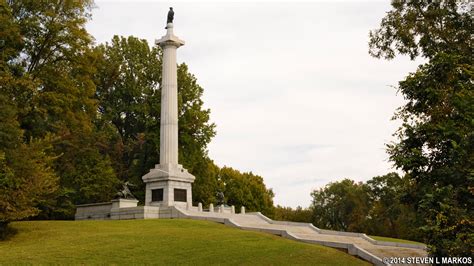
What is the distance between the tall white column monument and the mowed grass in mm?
12851

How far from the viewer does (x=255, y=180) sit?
7550 centimetres

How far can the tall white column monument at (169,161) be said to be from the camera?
42.8 metres

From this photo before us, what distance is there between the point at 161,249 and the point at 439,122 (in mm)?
11623

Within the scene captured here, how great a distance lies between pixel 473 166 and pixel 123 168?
136 feet

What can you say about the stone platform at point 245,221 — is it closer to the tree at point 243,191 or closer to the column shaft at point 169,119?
the column shaft at point 169,119

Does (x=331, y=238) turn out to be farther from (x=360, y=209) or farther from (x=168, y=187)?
(x=360, y=209)

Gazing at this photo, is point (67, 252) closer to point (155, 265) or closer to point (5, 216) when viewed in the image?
point (155, 265)

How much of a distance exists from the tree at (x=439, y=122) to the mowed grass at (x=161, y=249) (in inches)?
194

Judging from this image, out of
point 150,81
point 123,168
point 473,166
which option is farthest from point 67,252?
point 150,81

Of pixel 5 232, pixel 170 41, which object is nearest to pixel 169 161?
pixel 170 41

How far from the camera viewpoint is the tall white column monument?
42.8m

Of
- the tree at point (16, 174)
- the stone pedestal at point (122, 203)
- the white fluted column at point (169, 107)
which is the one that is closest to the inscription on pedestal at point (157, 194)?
the stone pedestal at point (122, 203)

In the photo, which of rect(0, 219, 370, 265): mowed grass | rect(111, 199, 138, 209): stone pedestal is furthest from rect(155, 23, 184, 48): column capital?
rect(0, 219, 370, 265): mowed grass

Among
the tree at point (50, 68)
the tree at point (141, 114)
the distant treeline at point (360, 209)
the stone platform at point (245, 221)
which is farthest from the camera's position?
the distant treeline at point (360, 209)
